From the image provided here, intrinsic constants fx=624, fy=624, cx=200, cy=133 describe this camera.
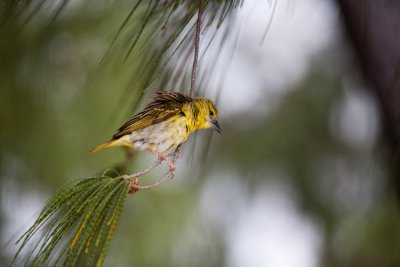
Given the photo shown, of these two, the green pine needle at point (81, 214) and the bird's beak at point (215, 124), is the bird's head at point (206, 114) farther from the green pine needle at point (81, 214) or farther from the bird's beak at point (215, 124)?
the green pine needle at point (81, 214)

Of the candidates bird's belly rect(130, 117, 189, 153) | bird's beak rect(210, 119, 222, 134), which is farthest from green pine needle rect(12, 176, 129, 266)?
bird's beak rect(210, 119, 222, 134)

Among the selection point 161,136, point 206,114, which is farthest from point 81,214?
point 206,114

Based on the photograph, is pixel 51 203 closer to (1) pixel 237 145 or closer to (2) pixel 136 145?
(2) pixel 136 145

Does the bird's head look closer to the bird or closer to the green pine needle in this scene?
the bird

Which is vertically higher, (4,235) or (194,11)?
(194,11)

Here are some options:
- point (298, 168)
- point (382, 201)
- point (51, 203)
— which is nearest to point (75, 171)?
point (298, 168)

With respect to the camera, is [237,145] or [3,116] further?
[237,145]
